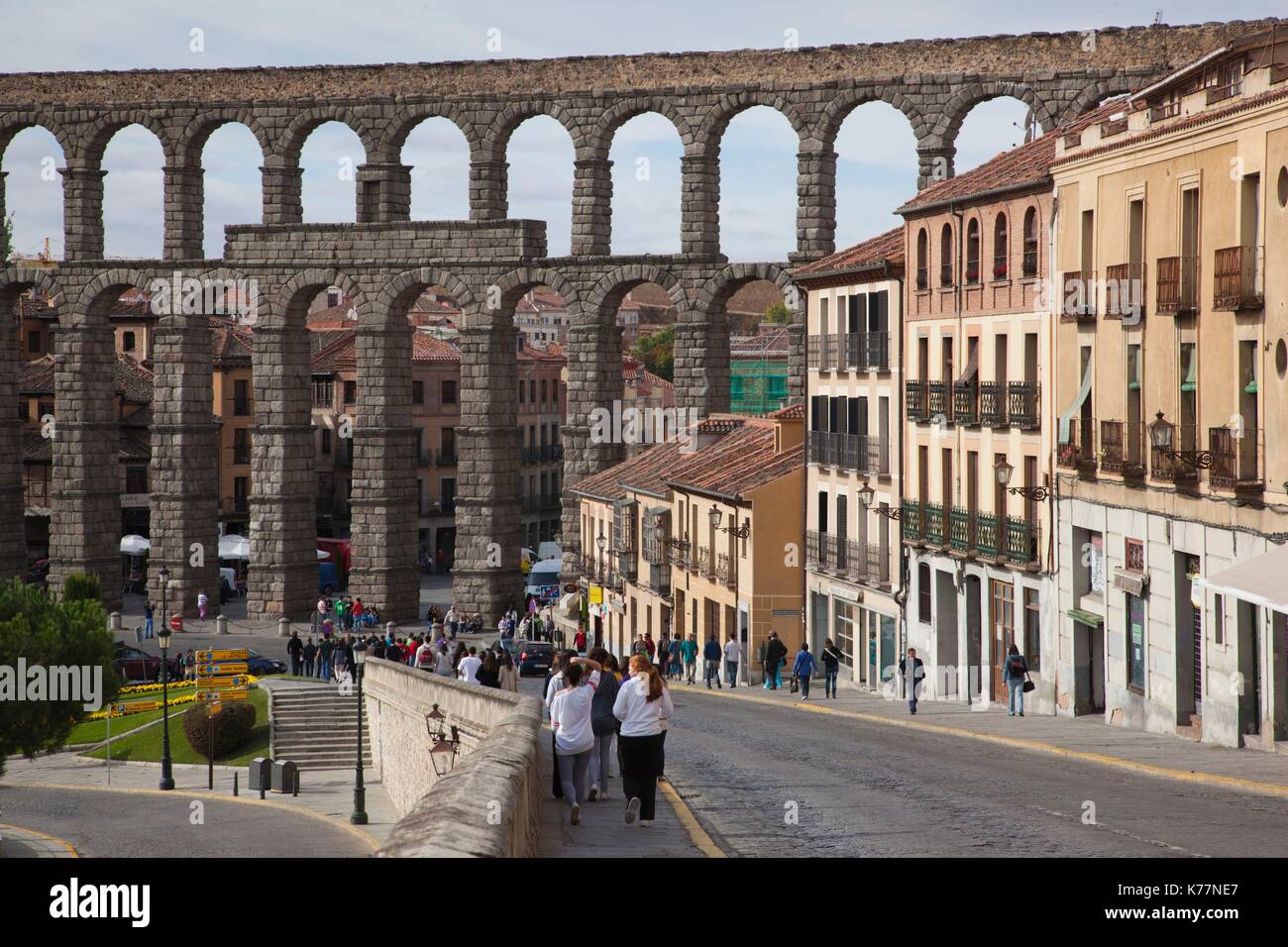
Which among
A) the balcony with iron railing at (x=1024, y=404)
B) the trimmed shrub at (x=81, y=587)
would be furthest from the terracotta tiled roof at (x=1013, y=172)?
the trimmed shrub at (x=81, y=587)

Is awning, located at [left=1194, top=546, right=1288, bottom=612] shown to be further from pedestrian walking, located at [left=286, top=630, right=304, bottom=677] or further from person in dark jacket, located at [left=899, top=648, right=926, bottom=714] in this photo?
pedestrian walking, located at [left=286, top=630, right=304, bottom=677]

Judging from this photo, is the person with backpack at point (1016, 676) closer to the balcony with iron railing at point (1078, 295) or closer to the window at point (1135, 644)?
the window at point (1135, 644)

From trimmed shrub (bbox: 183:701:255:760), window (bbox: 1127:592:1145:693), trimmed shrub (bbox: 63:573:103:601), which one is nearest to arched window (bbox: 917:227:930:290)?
window (bbox: 1127:592:1145:693)

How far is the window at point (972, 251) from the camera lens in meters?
44.3

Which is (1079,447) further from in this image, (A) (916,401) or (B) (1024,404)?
(A) (916,401)

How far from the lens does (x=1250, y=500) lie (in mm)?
29219

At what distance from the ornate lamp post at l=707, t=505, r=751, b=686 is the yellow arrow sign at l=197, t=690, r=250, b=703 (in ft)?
47.2

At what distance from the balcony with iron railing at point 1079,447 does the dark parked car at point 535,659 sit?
22.2m

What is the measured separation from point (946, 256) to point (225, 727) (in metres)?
24.5

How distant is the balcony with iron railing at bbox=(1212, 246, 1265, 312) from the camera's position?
29.7m

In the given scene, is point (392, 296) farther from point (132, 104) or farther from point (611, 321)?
point (132, 104)
